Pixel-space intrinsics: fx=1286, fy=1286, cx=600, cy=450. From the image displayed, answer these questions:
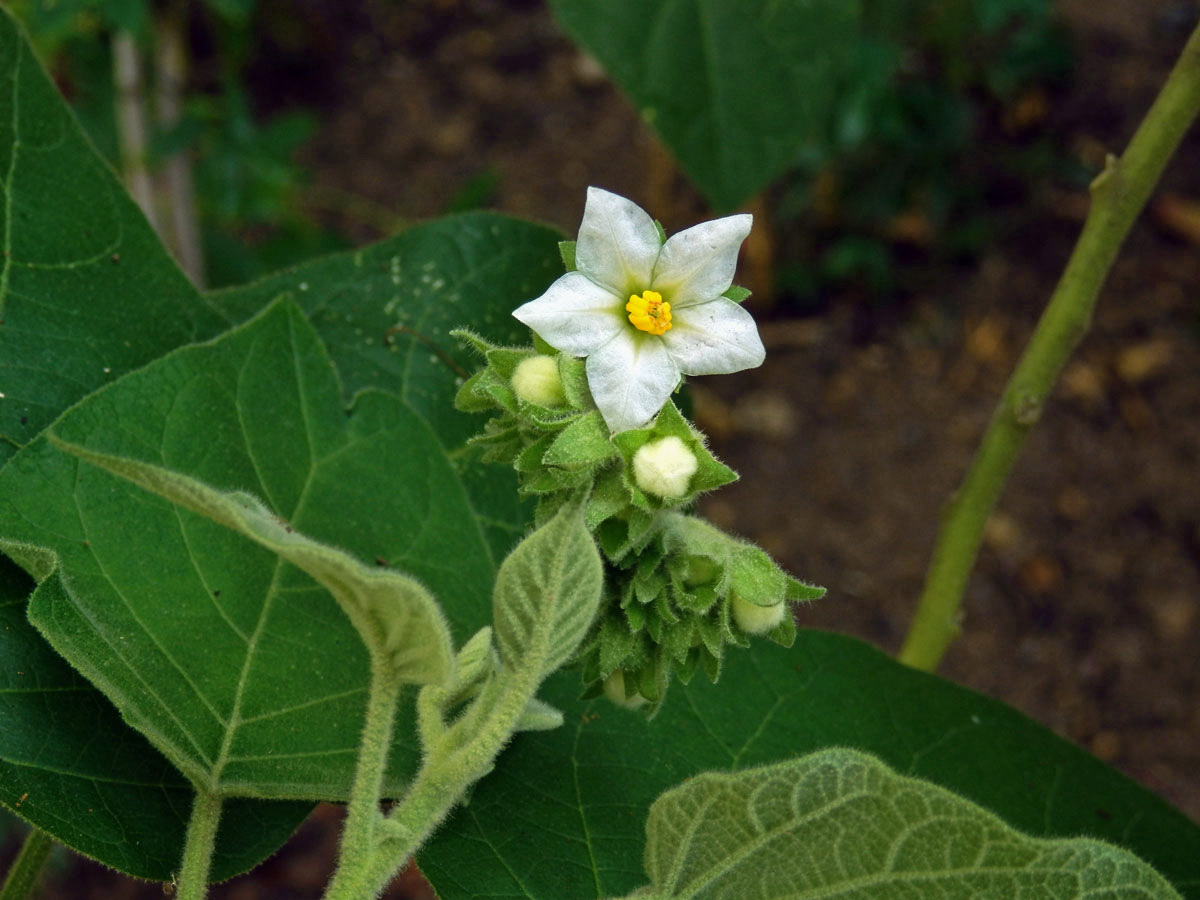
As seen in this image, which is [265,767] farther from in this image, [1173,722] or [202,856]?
[1173,722]

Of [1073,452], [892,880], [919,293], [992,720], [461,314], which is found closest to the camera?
[892,880]

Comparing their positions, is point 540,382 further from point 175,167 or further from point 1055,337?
point 175,167

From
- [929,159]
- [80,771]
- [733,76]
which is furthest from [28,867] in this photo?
[929,159]

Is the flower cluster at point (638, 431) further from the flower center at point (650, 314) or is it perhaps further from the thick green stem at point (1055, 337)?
the thick green stem at point (1055, 337)

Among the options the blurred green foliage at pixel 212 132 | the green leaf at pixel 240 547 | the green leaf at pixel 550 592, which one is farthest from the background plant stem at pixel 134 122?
the green leaf at pixel 550 592

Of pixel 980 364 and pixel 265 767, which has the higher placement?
pixel 265 767

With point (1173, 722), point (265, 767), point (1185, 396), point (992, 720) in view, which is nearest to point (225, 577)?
point (265, 767)

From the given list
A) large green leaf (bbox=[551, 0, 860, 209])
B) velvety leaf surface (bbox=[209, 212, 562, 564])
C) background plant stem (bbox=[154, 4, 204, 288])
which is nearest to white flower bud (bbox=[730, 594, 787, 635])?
velvety leaf surface (bbox=[209, 212, 562, 564])
